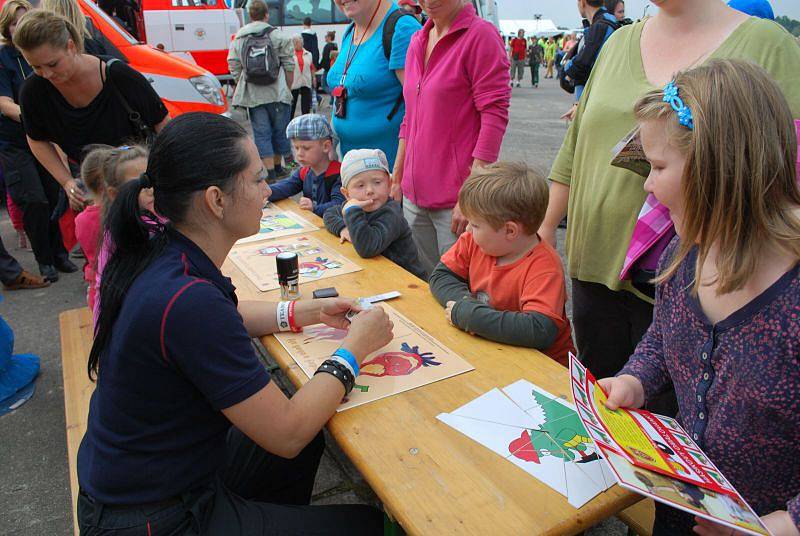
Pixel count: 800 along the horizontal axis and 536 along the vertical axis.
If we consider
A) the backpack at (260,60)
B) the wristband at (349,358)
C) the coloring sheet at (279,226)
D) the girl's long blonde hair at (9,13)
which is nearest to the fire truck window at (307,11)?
the backpack at (260,60)

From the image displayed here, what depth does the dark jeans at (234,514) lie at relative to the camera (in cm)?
135

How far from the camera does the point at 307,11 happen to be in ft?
49.4

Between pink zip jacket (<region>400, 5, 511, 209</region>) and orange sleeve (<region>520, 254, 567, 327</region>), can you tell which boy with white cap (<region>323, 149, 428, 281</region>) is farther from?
orange sleeve (<region>520, 254, 567, 327</region>)

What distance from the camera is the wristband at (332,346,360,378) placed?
1.50 meters

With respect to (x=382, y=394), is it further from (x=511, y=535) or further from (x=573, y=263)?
(x=573, y=263)

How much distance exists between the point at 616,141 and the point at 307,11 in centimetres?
1511

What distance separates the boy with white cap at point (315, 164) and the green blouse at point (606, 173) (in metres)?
1.49

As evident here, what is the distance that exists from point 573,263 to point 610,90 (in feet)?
1.86

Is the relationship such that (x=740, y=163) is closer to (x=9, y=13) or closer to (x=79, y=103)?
(x=79, y=103)

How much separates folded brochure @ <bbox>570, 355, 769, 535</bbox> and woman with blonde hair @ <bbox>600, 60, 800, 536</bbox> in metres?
0.08

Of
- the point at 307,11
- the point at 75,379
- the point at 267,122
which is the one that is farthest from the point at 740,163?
the point at 307,11

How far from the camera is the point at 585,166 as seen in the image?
1.84 metres

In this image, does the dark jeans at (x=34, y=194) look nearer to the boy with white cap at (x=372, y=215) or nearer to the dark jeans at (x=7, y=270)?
the dark jeans at (x=7, y=270)

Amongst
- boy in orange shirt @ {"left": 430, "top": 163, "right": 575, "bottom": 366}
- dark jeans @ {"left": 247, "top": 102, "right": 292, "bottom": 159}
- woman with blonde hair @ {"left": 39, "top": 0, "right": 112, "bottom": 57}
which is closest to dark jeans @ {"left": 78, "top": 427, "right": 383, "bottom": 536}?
boy in orange shirt @ {"left": 430, "top": 163, "right": 575, "bottom": 366}
